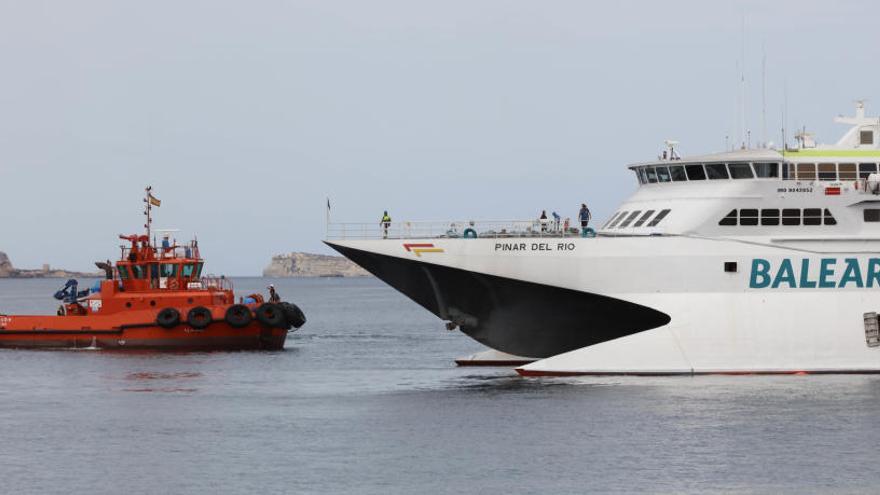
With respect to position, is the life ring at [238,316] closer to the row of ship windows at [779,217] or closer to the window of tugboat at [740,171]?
the row of ship windows at [779,217]

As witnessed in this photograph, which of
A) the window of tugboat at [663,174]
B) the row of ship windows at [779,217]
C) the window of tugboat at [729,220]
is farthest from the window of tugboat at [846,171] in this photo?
the window of tugboat at [663,174]

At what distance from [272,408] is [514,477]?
1080 cm

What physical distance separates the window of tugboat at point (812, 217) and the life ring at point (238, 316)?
72.5ft

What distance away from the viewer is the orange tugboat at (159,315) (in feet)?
166

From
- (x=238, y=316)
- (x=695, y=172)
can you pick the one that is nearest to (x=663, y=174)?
(x=695, y=172)

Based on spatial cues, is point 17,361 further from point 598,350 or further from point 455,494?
point 455,494

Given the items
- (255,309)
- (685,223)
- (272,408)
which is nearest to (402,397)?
(272,408)

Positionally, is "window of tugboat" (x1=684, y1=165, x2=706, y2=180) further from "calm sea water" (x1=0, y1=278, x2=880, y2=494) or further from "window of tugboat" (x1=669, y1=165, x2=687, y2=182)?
"calm sea water" (x1=0, y1=278, x2=880, y2=494)

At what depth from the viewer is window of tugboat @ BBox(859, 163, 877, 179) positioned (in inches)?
1453

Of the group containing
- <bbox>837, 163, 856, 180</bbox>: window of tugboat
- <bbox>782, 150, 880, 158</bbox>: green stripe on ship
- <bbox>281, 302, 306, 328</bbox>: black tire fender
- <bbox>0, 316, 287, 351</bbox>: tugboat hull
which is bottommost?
<bbox>0, 316, 287, 351</bbox>: tugboat hull

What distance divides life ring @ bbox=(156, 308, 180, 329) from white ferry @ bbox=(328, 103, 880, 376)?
1539 centimetres

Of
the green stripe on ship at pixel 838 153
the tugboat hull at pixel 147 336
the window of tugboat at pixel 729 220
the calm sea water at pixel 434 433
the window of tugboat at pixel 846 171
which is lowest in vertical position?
the calm sea water at pixel 434 433

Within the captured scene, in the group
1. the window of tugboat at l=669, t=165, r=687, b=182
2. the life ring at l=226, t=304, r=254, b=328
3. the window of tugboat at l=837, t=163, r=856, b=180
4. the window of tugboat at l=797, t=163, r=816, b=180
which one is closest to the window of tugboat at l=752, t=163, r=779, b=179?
the window of tugboat at l=797, t=163, r=816, b=180

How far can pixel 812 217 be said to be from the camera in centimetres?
3631
